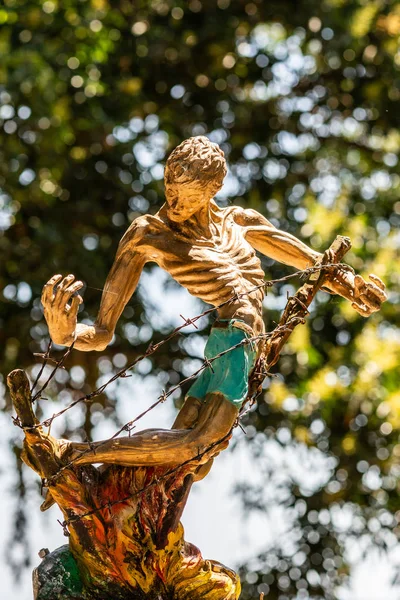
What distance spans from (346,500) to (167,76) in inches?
116

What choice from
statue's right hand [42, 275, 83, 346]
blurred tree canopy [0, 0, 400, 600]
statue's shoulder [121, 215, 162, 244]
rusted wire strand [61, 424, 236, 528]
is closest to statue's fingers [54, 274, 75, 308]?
statue's right hand [42, 275, 83, 346]

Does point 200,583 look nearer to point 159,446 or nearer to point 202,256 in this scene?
point 159,446

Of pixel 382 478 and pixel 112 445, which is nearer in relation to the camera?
pixel 112 445

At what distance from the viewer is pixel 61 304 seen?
13.4ft

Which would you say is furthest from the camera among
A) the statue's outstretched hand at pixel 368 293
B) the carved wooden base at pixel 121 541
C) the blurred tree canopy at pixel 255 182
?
the blurred tree canopy at pixel 255 182

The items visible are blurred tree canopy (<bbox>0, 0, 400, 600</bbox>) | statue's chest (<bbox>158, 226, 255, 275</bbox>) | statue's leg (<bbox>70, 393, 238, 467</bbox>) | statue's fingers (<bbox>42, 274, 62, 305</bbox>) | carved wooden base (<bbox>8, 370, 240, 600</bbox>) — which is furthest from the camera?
blurred tree canopy (<bbox>0, 0, 400, 600</bbox>)

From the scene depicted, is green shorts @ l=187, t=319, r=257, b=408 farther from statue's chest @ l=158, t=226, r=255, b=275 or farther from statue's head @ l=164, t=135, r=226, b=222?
statue's head @ l=164, t=135, r=226, b=222

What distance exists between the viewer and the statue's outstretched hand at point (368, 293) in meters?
4.51

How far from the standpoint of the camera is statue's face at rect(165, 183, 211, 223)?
432 centimetres

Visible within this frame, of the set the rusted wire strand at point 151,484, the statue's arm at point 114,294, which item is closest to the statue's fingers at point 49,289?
the statue's arm at point 114,294

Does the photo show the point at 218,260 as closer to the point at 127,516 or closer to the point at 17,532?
the point at 127,516

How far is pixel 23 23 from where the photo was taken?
8.14 m

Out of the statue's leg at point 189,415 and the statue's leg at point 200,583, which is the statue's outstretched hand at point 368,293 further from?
the statue's leg at point 200,583

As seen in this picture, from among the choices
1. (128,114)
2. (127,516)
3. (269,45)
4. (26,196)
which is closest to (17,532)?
(26,196)
